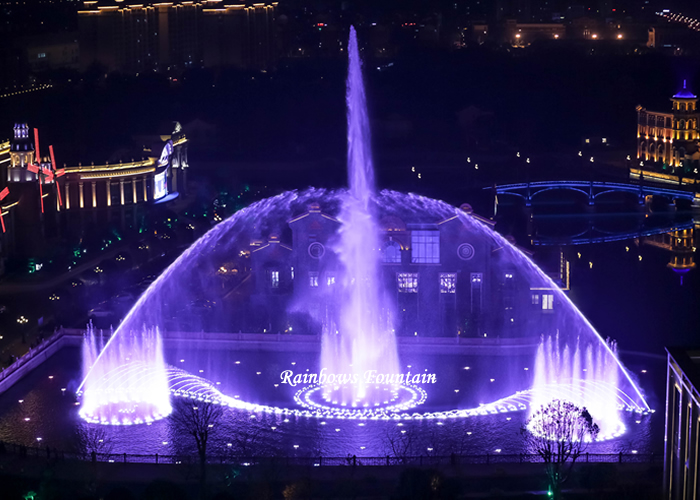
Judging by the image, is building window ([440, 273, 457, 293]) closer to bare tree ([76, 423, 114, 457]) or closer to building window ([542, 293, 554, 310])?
building window ([542, 293, 554, 310])

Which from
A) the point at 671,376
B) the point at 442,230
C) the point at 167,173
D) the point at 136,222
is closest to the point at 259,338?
the point at 442,230

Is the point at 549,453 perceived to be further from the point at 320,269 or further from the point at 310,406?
the point at 320,269

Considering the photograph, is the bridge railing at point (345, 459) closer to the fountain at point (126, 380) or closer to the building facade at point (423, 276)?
the fountain at point (126, 380)

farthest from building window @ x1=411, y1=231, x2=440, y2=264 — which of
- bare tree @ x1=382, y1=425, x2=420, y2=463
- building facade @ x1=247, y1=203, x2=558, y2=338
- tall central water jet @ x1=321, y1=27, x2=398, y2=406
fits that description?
bare tree @ x1=382, y1=425, x2=420, y2=463

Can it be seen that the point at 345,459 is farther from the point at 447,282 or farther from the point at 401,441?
the point at 447,282

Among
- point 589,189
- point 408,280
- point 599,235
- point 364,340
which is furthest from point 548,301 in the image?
point 589,189

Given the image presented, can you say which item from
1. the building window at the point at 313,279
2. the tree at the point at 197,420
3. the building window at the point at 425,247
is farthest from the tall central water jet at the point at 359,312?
the tree at the point at 197,420

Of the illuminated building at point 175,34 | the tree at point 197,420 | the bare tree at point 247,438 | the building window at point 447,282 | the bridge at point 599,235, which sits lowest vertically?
the bare tree at point 247,438
